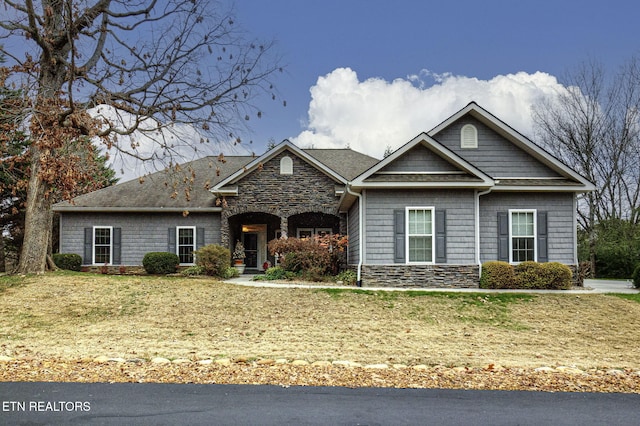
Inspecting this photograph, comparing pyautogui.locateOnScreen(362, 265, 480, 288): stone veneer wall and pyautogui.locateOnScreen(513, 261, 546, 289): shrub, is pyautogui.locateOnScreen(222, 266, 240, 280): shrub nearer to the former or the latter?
pyautogui.locateOnScreen(362, 265, 480, 288): stone veneer wall

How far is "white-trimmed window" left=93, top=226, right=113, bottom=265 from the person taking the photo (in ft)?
76.1

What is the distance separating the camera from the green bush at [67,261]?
22.1 m

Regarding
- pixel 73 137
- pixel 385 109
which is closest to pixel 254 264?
pixel 385 109

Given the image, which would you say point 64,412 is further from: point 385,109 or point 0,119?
point 385,109

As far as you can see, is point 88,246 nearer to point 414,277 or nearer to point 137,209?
point 137,209

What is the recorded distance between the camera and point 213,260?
20328 millimetres

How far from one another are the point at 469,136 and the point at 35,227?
46.7 feet

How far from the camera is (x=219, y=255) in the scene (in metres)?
20.4

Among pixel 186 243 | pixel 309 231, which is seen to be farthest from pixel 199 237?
pixel 309 231

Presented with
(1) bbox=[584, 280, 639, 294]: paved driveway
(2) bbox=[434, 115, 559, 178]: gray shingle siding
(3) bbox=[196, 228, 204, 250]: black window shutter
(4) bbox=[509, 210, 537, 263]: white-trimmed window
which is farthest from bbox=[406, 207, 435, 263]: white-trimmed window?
(3) bbox=[196, 228, 204, 250]: black window shutter

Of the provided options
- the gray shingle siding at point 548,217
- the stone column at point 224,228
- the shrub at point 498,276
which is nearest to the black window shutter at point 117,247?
the stone column at point 224,228

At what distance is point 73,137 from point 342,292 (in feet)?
30.2

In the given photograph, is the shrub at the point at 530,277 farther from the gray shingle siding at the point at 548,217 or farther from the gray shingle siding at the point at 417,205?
the gray shingle siding at the point at 417,205

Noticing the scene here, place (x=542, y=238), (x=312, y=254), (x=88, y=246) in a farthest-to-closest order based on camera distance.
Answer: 1. (x=88, y=246)
2. (x=312, y=254)
3. (x=542, y=238)
